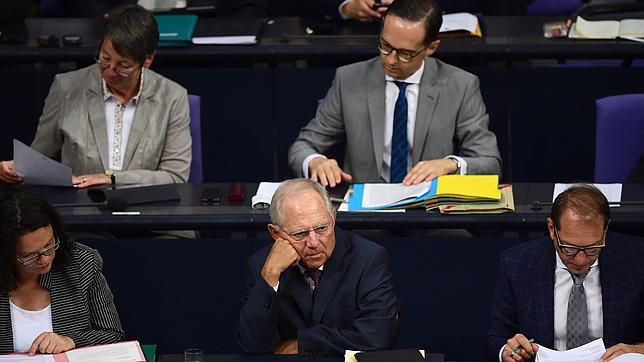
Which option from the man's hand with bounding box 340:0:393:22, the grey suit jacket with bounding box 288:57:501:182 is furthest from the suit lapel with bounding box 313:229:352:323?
the man's hand with bounding box 340:0:393:22

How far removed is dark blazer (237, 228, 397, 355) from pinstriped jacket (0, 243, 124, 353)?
483 millimetres

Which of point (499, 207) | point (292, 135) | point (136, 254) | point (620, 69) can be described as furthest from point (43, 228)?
point (620, 69)

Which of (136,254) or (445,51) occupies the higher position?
(445,51)

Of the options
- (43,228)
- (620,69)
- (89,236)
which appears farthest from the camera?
(620,69)

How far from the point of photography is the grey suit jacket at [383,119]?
5.75 meters

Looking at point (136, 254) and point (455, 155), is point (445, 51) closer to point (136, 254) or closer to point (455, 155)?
point (455, 155)

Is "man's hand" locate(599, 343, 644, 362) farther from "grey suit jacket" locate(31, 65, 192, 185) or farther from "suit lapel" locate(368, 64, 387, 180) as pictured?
"grey suit jacket" locate(31, 65, 192, 185)

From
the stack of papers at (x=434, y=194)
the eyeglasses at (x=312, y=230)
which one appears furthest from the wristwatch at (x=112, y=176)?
the eyeglasses at (x=312, y=230)

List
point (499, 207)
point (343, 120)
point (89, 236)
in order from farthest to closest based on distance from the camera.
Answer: point (343, 120) → point (89, 236) → point (499, 207)

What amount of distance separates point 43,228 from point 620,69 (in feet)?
10.8

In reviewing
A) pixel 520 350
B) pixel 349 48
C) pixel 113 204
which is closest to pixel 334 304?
pixel 520 350

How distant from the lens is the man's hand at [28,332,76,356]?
429 cm

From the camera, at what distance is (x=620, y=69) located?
21.7ft

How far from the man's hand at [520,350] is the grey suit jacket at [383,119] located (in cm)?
150
